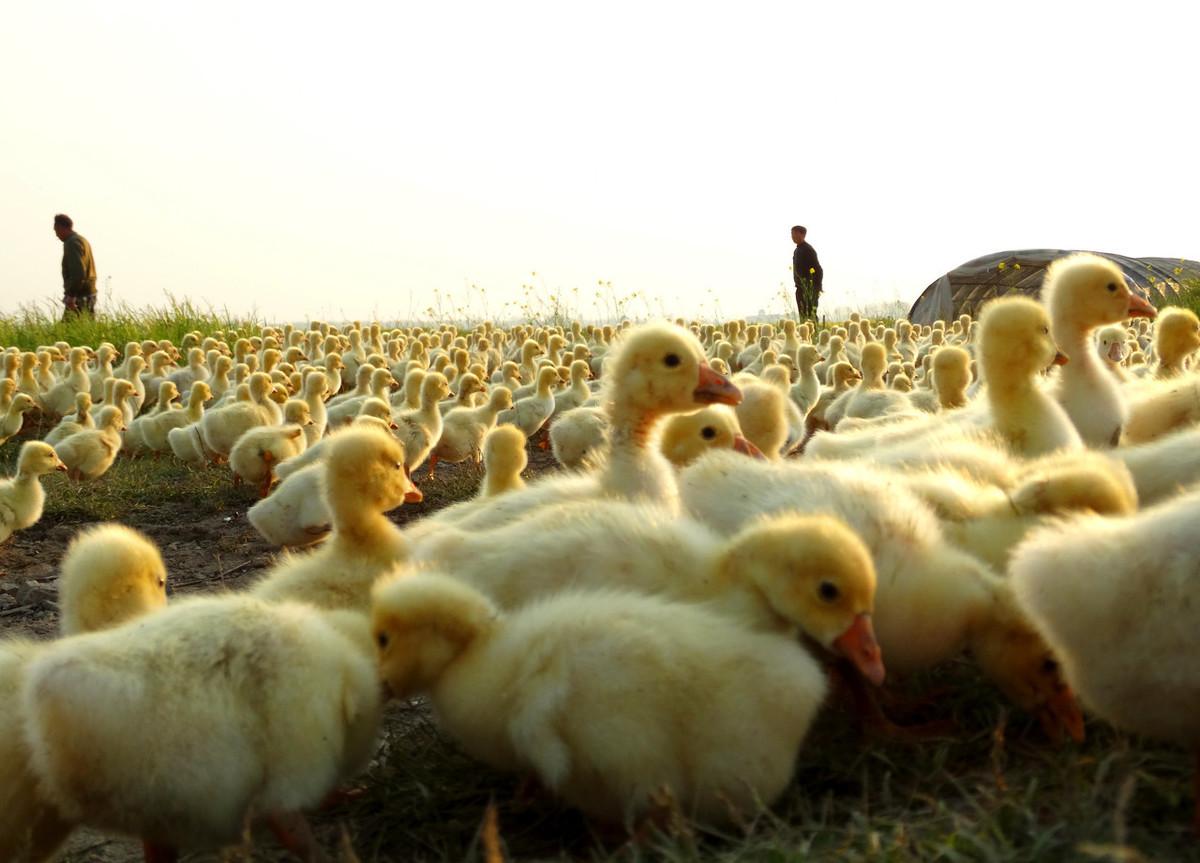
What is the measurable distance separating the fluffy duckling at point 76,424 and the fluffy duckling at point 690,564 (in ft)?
23.9

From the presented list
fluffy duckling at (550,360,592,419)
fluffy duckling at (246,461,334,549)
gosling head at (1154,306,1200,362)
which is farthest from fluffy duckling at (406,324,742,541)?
fluffy duckling at (550,360,592,419)

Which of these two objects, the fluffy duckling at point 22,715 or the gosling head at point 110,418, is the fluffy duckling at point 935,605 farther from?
the gosling head at point 110,418

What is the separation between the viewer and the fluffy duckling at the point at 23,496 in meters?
7.45

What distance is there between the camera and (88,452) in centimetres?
945

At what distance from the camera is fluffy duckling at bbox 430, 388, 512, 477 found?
9464mm

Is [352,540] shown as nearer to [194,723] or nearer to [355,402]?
[194,723]

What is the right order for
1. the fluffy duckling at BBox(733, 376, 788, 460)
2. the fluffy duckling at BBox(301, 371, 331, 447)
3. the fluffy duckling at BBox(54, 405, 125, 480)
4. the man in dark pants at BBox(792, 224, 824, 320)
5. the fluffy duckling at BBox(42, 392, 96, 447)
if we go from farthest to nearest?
1. the man in dark pants at BBox(792, 224, 824, 320)
2. the fluffy duckling at BBox(42, 392, 96, 447)
3. the fluffy duckling at BBox(301, 371, 331, 447)
4. the fluffy duckling at BBox(54, 405, 125, 480)
5. the fluffy duckling at BBox(733, 376, 788, 460)

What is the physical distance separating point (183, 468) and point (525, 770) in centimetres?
791

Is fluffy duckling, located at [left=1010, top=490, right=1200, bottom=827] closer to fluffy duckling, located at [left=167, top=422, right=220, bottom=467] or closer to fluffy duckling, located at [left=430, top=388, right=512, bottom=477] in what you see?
fluffy duckling, located at [left=430, top=388, right=512, bottom=477]

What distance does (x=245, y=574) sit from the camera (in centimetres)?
653

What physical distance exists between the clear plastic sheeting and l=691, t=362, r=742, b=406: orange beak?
18241 mm

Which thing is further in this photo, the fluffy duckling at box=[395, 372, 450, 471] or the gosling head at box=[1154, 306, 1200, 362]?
the fluffy duckling at box=[395, 372, 450, 471]

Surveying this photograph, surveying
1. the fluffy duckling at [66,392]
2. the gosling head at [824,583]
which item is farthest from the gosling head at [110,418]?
the gosling head at [824,583]

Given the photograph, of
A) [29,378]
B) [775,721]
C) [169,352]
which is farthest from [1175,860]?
[169,352]
